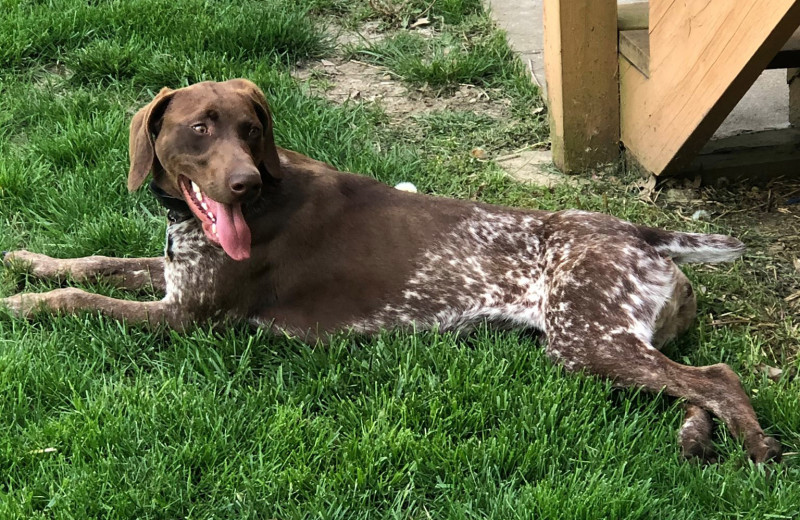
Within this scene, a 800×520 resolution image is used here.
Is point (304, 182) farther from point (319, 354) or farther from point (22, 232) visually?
point (22, 232)

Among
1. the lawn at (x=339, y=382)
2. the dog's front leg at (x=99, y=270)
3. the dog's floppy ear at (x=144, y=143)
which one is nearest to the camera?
the lawn at (x=339, y=382)

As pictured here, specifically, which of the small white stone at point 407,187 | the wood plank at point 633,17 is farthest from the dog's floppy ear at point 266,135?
the wood plank at point 633,17

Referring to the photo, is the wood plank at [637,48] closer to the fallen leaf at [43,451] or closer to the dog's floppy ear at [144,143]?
the dog's floppy ear at [144,143]

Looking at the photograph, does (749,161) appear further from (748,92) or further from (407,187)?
(407,187)

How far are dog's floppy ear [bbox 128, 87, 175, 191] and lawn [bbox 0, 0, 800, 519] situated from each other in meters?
0.64

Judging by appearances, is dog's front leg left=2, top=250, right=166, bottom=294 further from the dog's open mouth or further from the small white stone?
the small white stone

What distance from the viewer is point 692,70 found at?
4.39 meters

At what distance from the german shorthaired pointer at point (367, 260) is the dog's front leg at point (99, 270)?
0.05 feet

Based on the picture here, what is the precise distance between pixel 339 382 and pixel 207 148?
1.03 metres

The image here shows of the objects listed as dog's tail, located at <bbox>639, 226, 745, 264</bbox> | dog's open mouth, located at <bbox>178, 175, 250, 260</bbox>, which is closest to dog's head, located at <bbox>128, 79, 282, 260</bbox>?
dog's open mouth, located at <bbox>178, 175, 250, 260</bbox>

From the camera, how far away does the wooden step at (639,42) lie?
4.59 meters

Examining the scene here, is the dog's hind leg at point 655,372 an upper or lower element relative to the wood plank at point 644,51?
lower

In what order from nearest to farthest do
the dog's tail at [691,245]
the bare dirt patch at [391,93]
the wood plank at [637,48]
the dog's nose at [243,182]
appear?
the dog's nose at [243,182]
the dog's tail at [691,245]
the wood plank at [637,48]
the bare dirt patch at [391,93]

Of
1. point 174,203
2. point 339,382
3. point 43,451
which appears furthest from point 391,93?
point 43,451
